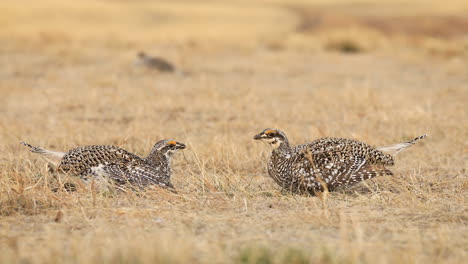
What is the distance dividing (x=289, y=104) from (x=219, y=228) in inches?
280

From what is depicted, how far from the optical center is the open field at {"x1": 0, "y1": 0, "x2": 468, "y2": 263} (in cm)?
424

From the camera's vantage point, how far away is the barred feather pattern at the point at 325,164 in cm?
579

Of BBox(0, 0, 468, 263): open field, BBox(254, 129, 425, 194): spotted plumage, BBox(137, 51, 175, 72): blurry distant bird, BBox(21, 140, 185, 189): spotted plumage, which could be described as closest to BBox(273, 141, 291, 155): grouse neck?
BBox(254, 129, 425, 194): spotted plumage

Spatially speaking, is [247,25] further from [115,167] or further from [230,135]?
[115,167]

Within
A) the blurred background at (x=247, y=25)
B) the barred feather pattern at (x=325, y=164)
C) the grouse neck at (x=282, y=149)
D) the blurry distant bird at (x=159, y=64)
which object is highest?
the blurred background at (x=247, y=25)

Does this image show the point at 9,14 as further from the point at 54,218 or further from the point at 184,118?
the point at 54,218

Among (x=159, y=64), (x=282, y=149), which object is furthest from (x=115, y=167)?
(x=159, y=64)

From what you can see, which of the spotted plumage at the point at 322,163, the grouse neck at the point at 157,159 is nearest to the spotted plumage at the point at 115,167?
the grouse neck at the point at 157,159

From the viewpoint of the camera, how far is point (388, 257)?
155 inches

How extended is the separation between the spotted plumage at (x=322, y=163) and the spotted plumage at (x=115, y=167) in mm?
1074

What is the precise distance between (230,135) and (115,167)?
3028 mm

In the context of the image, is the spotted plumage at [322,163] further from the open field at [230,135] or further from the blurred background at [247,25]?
the blurred background at [247,25]

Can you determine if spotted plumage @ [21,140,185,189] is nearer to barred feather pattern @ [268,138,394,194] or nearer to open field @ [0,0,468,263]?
open field @ [0,0,468,263]

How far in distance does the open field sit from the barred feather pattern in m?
0.18
